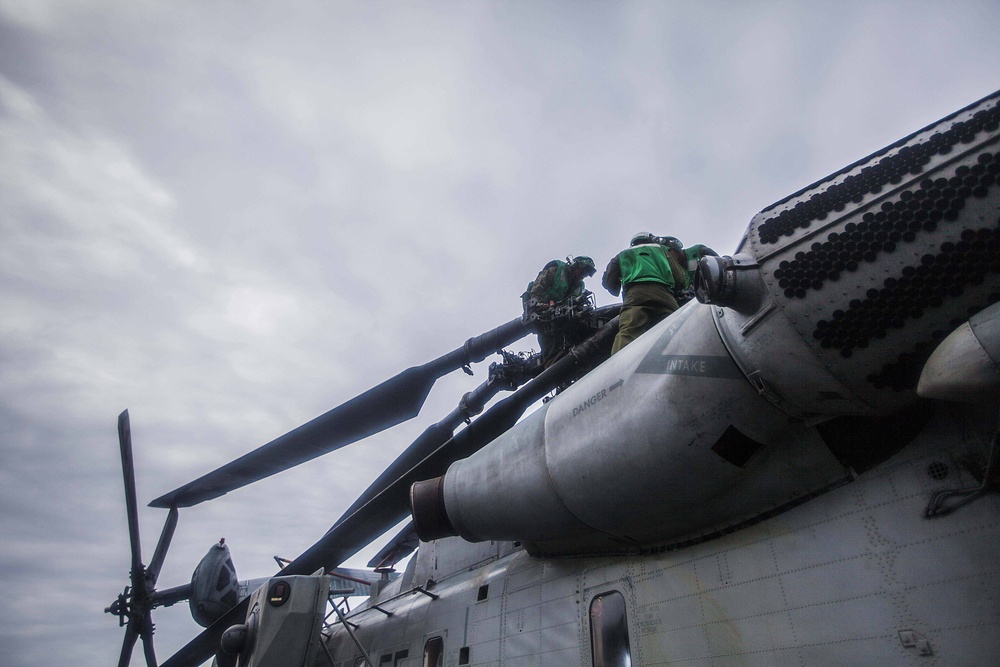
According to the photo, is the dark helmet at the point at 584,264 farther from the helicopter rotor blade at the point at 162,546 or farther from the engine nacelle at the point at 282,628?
the helicopter rotor blade at the point at 162,546

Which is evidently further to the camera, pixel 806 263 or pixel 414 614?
pixel 414 614

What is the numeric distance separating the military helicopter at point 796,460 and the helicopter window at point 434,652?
0.71 meters

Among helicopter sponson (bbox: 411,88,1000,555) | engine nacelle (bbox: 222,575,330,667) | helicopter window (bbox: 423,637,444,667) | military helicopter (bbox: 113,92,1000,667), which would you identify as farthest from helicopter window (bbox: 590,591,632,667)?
engine nacelle (bbox: 222,575,330,667)

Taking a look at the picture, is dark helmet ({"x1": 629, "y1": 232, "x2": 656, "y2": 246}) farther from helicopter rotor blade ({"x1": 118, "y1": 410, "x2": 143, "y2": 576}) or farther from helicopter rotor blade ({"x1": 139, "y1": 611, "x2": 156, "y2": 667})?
helicopter rotor blade ({"x1": 139, "y1": 611, "x2": 156, "y2": 667})

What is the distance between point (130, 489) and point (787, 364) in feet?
33.3

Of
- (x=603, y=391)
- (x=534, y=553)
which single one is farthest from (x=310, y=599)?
(x=603, y=391)

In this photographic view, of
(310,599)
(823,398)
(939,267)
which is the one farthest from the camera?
(310,599)

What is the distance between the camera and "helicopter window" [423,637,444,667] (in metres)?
5.54

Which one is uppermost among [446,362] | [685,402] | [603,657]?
[446,362]

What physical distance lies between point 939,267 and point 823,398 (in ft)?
2.63

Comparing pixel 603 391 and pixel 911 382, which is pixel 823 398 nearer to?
pixel 911 382

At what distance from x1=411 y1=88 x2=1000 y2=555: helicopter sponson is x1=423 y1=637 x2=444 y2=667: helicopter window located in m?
2.40

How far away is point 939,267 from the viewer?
2.24 metres

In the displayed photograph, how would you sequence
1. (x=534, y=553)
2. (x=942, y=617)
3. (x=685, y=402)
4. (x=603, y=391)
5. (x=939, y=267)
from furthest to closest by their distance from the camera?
1. (x=534, y=553)
2. (x=603, y=391)
3. (x=685, y=402)
4. (x=942, y=617)
5. (x=939, y=267)
